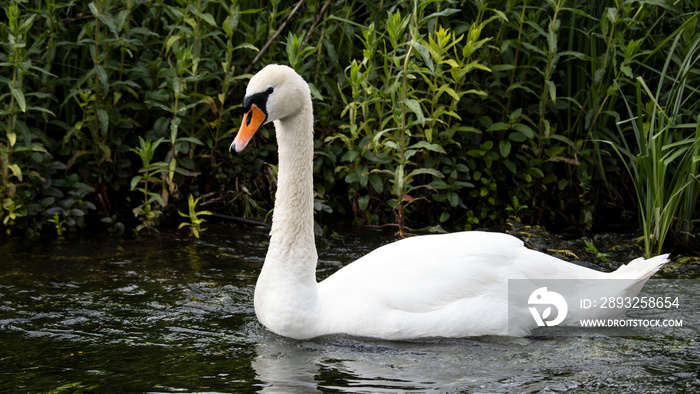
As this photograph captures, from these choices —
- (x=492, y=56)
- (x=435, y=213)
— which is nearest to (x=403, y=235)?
(x=435, y=213)

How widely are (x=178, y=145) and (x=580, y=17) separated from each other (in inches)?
135

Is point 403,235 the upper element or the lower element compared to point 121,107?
Answer: lower

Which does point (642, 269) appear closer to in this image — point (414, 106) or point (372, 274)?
point (372, 274)

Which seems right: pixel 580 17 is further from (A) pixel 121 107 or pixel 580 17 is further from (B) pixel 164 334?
(B) pixel 164 334

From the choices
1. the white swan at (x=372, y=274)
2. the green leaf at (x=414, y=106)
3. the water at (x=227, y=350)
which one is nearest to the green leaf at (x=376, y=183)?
the green leaf at (x=414, y=106)

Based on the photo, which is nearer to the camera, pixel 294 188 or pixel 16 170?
pixel 294 188

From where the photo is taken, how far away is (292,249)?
5215 millimetres

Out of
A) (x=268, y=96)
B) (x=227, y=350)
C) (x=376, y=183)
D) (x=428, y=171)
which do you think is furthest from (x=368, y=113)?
(x=227, y=350)

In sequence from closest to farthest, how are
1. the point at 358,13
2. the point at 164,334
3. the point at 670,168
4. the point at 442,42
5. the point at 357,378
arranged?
the point at 357,378
the point at 164,334
the point at 442,42
the point at 670,168
the point at 358,13

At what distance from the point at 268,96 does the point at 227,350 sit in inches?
53.9

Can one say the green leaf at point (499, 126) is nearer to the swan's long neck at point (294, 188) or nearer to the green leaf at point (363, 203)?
the green leaf at point (363, 203)

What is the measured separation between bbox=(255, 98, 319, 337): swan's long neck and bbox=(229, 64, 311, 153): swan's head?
150 millimetres

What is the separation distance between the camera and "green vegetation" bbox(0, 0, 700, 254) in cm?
694

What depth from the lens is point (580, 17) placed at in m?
7.75
